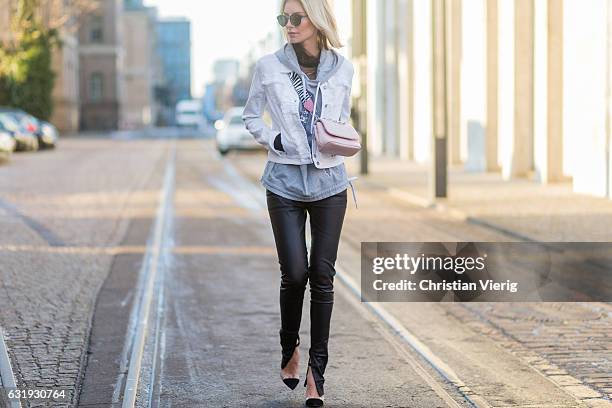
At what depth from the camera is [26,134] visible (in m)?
40.9

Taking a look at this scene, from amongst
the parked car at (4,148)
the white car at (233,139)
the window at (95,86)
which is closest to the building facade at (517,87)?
the white car at (233,139)

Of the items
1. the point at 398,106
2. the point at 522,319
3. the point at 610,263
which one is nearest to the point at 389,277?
the point at 610,263

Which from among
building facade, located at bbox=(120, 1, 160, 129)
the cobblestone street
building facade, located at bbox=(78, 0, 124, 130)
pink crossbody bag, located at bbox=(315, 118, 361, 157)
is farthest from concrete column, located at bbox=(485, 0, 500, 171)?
building facade, located at bbox=(120, 1, 160, 129)

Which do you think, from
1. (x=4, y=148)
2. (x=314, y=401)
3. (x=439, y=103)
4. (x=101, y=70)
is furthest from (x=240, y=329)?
(x=101, y=70)

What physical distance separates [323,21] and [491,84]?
20.9 meters

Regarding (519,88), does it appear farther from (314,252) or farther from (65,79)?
(65,79)

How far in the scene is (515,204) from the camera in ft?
54.8

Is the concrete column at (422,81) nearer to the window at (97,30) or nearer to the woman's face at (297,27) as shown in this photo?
the woman's face at (297,27)

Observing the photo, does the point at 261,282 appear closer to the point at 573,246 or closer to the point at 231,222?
the point at 573,246

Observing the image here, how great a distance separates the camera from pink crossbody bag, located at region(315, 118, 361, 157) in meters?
5.23

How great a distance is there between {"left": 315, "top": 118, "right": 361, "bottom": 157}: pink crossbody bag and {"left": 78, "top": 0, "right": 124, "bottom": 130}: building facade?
8341 cm

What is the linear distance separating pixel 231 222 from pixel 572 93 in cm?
729

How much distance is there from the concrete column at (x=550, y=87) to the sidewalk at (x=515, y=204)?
436 millimetres

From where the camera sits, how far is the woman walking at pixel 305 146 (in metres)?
5.32
